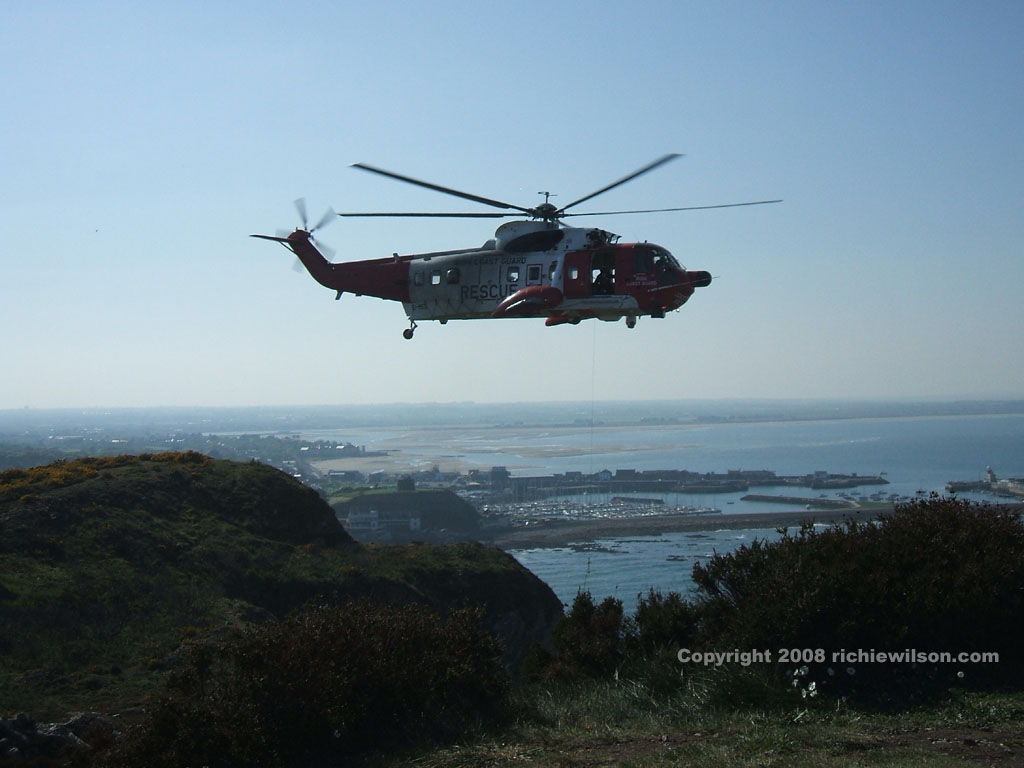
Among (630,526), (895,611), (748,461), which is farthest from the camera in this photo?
(748,461)

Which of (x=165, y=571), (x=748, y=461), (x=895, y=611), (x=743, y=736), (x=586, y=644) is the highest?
(x=895, y=611)

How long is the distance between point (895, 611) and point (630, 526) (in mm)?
38048

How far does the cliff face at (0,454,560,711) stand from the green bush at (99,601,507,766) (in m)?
5.25

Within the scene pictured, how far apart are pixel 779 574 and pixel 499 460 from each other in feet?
335

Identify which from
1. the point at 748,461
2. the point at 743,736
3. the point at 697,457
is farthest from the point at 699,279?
the point at 697,457

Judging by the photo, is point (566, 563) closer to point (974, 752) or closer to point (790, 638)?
point (790, 638)

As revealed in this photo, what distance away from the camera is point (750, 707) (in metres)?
10.8

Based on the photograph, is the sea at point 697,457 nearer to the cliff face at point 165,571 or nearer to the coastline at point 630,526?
the coastline at point 630,526

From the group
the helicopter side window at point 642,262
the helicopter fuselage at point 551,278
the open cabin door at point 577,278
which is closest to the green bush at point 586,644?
the helicopter fuselage at point 551,278

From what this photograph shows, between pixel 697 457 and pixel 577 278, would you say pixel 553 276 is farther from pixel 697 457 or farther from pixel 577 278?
pixel 697 457

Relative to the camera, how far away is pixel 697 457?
11075 cm

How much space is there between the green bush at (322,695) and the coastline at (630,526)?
33376 mm

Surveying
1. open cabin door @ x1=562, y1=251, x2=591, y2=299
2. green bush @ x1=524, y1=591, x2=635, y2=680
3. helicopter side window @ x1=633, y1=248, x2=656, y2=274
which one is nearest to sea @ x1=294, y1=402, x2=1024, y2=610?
green bush @ x1=524, y1=591, x2=635, y2=680

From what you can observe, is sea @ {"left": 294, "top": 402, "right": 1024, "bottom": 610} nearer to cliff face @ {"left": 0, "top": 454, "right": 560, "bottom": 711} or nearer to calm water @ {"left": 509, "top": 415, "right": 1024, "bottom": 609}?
calm water @ {"left": 509, "top": 415, "right": 1024, "bottom": 609}
